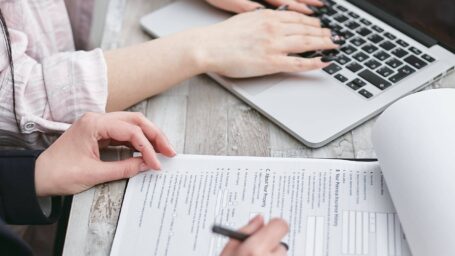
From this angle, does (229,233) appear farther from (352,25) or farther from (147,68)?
(352,25)

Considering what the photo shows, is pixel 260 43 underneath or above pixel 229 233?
underneath

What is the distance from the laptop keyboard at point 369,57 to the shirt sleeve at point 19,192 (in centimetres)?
41

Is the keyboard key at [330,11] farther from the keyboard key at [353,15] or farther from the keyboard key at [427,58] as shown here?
the keyboard key at [427,58]

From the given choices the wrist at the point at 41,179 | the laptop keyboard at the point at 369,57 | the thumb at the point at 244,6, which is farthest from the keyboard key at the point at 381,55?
the wrist at the point at 41,179

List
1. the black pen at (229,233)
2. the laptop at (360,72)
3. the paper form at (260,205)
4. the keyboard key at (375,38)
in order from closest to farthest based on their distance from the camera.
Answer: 1. the black pen at (229,233)
2. the paper form at (260,205)
3. the laptop at (360,72)
4. the keyboard key at (375,38)

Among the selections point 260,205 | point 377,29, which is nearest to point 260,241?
point 260,205

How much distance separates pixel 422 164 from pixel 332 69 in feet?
0.86

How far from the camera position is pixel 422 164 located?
66 centimetres

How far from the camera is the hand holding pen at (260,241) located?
0.56 m

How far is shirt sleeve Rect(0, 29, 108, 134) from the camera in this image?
0.85 m

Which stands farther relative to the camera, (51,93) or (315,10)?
(315,10)

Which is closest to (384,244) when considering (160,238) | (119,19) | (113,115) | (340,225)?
(340,225)

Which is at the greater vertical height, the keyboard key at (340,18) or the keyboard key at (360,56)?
the keyboard key at (360,56)

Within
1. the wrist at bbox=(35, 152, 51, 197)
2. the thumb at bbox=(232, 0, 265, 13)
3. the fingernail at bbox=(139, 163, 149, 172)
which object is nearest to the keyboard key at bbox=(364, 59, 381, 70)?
the thumb at bbox=(232, 0, 265, 13)
